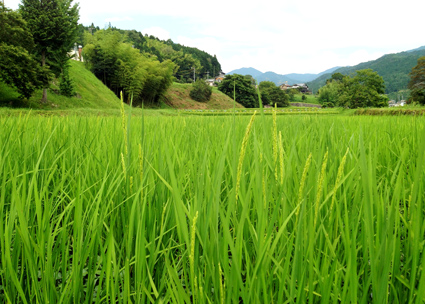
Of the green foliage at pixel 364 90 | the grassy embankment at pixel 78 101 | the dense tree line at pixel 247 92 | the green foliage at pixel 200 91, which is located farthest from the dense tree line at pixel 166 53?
the grassy embankment at pixel 78 101

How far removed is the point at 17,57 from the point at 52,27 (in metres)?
3.77

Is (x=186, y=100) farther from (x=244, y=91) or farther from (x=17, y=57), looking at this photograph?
(x=17, y=57)

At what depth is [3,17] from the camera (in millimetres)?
14039

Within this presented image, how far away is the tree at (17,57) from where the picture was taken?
13.6 m

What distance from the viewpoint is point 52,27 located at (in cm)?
1628

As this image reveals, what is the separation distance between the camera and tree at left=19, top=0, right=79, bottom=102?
16094mm

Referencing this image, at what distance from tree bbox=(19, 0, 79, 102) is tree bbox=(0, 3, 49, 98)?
132cm

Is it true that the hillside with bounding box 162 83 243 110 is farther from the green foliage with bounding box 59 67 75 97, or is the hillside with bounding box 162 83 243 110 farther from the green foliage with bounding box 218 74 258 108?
the green foliage with bounding box 59 67 75 97

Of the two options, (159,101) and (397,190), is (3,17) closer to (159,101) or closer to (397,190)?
(397,190)

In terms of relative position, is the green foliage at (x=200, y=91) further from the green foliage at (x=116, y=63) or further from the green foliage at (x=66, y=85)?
the green foliage at (x=66, y=85)

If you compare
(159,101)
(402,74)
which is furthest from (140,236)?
(402,74)

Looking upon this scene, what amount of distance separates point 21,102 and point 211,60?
3608 inches

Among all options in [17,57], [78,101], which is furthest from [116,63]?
[17,57]

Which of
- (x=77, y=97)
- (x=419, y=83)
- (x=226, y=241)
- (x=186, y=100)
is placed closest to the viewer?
(x=226, y=241)
